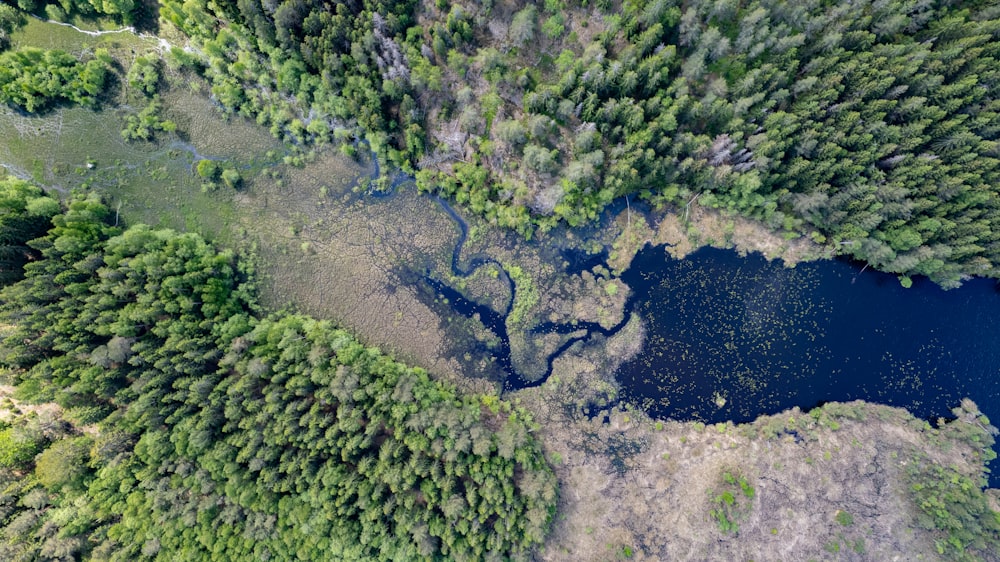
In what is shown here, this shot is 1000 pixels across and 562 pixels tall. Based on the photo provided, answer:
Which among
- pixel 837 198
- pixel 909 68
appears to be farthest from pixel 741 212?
pixel 909 68

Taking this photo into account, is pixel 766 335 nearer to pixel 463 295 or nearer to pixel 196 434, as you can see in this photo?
pixel 463 295

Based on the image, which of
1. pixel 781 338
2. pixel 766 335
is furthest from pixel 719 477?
pixel 781 338

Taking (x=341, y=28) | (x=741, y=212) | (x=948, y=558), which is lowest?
(x=948, y=558)

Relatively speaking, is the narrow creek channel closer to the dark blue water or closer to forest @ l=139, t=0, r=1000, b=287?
the dark blue water

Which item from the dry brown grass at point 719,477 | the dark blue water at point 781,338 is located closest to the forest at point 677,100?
the dark blue water at point 781,338

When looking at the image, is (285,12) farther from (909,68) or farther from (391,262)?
(909,68)

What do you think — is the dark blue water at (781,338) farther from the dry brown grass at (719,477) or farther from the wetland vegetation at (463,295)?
the dry brown grass at (719,477)
